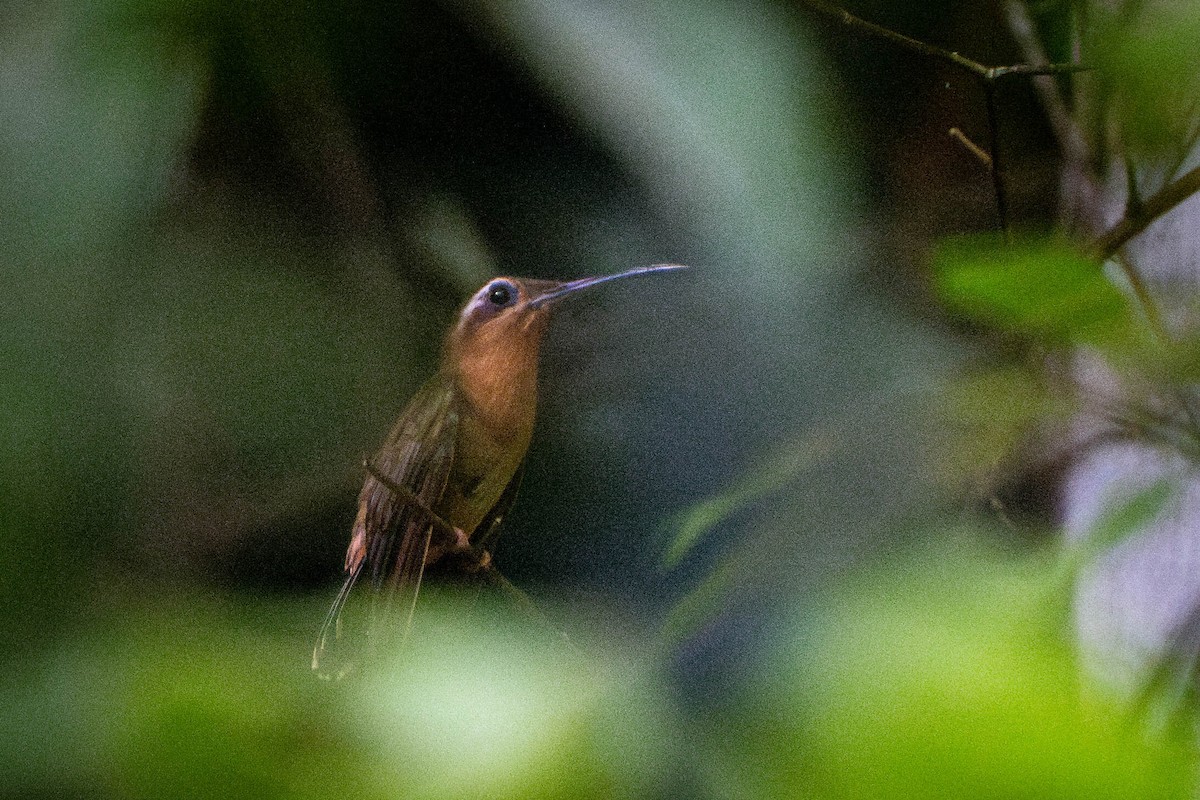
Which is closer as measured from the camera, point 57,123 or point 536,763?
point 536,763

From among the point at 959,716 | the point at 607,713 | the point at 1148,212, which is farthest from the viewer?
the point at 1148,212

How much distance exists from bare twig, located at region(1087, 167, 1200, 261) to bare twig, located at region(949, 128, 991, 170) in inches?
4.0

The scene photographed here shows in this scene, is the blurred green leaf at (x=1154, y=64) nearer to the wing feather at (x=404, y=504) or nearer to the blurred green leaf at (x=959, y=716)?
the blurred green leaf at (x=959, y=716)

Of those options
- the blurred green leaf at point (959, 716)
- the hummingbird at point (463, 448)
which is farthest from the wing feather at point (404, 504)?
the blurred green leaf at point (959, 716)

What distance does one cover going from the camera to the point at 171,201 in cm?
49

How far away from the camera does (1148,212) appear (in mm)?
520

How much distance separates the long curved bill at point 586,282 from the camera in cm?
56

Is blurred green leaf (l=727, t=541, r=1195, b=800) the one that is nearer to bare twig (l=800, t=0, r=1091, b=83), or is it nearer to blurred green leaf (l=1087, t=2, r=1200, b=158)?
blurred green leaf (l=1087, t=2, r=1200, b=158)

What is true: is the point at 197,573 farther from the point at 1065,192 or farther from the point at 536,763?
the point at 1065,192

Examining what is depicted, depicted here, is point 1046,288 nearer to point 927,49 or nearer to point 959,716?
point 959,716

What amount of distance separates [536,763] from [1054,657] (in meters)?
0.14

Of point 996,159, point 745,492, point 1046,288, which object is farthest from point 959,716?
point 996,159

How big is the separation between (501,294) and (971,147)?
13.1 inches

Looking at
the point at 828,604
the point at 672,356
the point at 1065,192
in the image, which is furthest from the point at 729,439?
the point at 1065,192
